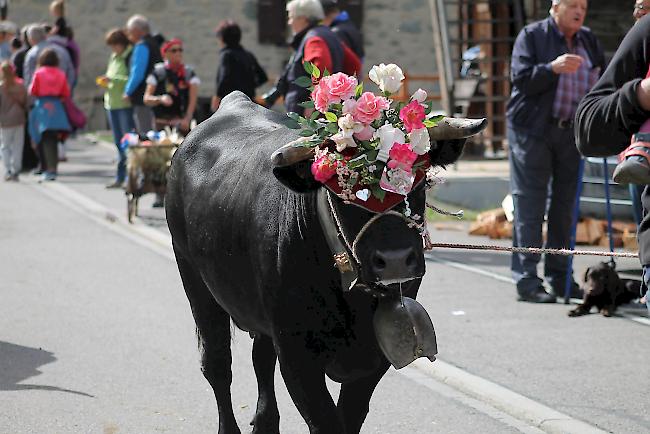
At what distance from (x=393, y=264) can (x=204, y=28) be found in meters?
26.5

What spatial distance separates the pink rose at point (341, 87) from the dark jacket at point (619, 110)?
78 cm

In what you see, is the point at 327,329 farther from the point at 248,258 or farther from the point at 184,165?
the point at 184,165

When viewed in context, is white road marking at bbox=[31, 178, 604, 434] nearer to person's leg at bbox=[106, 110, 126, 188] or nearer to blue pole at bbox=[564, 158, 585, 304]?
blue pole at bbox=[564, 158, 585, 304]

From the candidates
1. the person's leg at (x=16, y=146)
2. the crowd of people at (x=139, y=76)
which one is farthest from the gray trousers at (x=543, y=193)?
the person's leg at (x=16, y=146)

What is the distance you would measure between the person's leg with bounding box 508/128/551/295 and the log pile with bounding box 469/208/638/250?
2.27 m

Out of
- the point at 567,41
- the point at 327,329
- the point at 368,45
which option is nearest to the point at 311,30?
the point at 567,41

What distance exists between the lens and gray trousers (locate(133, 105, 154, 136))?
695 inches

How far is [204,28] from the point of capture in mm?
30047

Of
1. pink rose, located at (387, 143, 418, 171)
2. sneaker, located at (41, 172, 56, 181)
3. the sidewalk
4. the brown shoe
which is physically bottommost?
sneaker, located at (41, 172, 56, 181)

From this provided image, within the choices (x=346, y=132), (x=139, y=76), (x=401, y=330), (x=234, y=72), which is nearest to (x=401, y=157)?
(x=346, y=132)

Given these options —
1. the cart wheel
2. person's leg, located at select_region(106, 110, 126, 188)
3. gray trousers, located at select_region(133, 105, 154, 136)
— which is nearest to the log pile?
the cart wheel

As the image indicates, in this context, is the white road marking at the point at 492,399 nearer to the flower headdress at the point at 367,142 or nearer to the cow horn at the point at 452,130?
the cow horn at the point at 452,130

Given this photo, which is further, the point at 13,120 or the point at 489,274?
the point at 13,120

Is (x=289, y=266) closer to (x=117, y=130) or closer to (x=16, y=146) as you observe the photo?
(x=117, y=130)
